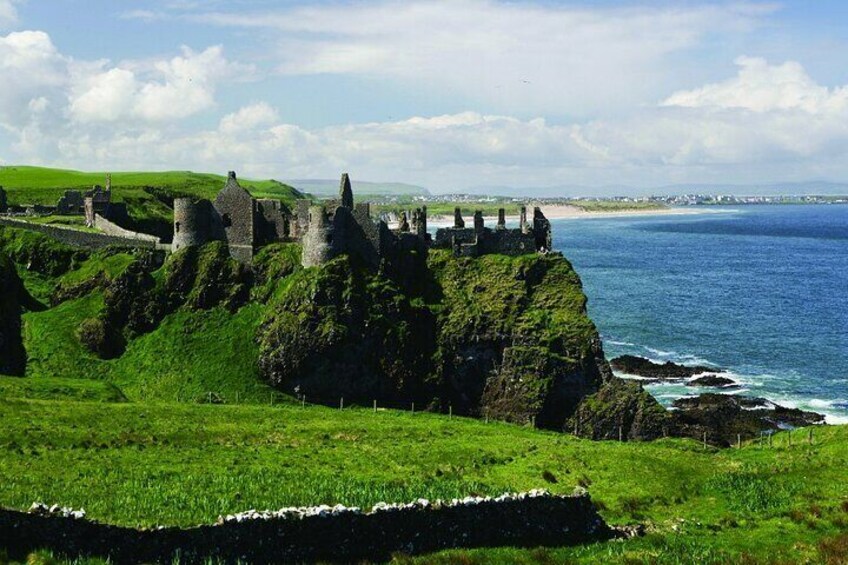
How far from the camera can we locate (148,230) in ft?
307

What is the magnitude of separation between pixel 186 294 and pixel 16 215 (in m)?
32.4

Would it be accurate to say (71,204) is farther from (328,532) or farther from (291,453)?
(328,532)

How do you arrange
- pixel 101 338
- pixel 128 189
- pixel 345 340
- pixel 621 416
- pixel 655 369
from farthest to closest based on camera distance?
1. pixel 128 189
2. pixel 655 369
3. pixel 101 338
4. pixel 345 340
5. pixel 621 416

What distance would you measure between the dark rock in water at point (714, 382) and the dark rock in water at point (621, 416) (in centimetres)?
2408

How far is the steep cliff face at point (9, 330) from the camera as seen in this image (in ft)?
184

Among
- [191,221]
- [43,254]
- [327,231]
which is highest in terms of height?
[191,221]

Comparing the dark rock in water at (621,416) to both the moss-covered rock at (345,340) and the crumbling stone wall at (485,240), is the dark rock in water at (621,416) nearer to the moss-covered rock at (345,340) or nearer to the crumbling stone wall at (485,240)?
the moss-covered rock at (345,340)

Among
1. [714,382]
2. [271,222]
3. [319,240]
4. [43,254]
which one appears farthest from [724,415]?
[43,254]

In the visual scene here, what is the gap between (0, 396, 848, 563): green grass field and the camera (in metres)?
26.8

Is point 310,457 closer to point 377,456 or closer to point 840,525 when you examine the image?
point 377,456

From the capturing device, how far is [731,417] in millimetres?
72000

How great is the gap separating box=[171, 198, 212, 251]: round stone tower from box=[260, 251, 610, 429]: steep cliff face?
10.9m

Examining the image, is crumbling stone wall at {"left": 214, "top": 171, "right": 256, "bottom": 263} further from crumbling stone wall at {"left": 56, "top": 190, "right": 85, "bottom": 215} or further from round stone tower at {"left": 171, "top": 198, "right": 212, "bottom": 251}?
crumbling stone wall at {"left": 56, "top": 190, "right": 85, "bottom": 215}

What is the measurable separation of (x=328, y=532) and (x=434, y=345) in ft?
146
